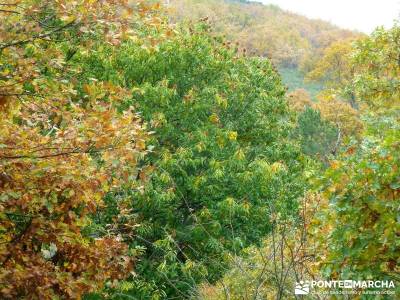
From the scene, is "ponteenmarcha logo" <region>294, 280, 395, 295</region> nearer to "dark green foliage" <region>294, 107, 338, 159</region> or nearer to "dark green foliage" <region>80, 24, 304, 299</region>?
"dark green foliage" <region>80, 24, 304, 299</region>

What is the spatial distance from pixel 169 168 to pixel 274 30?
Result: 86085 mm

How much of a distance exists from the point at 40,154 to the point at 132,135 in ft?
3.32

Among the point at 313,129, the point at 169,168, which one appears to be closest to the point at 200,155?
the point at 169,168

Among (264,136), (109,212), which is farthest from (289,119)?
(109,212)

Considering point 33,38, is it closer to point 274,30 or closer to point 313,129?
point 313,129

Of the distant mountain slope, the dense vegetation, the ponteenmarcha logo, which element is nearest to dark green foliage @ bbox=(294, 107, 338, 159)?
the dense vegetation

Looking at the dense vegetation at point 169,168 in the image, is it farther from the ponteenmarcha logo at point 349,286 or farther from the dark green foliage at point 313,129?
the dark green foliage at point 313,129

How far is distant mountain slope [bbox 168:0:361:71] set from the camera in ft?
281

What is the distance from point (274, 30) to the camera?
95.6m

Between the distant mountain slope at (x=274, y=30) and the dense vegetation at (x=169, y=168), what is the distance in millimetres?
61886

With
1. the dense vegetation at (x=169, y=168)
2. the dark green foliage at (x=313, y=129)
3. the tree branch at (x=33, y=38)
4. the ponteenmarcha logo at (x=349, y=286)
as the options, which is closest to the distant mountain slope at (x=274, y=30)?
the dark green foliage at (x=313, y=129)

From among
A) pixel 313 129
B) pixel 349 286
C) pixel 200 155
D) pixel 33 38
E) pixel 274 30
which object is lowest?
pixel 274 30

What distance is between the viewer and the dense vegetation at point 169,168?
504 cm

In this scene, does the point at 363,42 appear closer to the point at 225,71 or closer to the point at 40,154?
the point at 225,71
